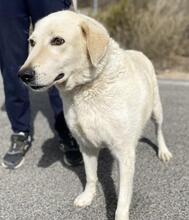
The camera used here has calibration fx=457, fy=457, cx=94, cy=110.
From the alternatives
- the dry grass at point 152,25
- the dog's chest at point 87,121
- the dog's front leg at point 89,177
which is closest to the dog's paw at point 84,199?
the dog's front leg at point 89,177

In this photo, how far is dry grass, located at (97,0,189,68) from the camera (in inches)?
266

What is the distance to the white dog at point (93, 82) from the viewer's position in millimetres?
2564

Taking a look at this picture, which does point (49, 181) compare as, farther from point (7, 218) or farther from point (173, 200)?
point (173, 200)

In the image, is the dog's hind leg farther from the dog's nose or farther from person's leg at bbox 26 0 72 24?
the dog's nose

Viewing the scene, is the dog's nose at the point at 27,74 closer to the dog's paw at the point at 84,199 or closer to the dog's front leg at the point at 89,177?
the dog's front leg at the point at 89,177

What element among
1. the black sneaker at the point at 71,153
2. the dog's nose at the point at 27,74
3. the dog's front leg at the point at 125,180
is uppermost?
the dog's nose at the point at 27,74

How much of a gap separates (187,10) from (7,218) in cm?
528

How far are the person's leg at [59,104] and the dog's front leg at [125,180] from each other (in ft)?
3.16

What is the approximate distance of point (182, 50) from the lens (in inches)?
276

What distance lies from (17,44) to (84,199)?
130 cm

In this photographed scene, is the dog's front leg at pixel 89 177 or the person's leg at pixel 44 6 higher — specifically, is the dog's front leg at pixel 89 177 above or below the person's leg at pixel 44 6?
below

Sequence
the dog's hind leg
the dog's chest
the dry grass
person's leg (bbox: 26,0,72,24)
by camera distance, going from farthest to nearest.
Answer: the dry grass, the dog's hind leg, person's leg (bbox: 26,0,72,24), the dog's chest

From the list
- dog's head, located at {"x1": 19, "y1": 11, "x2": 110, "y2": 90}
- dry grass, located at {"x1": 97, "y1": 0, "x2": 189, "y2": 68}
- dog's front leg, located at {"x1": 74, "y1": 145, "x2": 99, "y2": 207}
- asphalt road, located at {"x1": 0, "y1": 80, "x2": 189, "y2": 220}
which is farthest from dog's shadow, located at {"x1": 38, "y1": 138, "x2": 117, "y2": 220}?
dry grass, located at {"x1": 97, "y1": 0, "x2": 189, "y2": 68}

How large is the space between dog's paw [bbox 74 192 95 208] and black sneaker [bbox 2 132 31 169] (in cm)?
80
